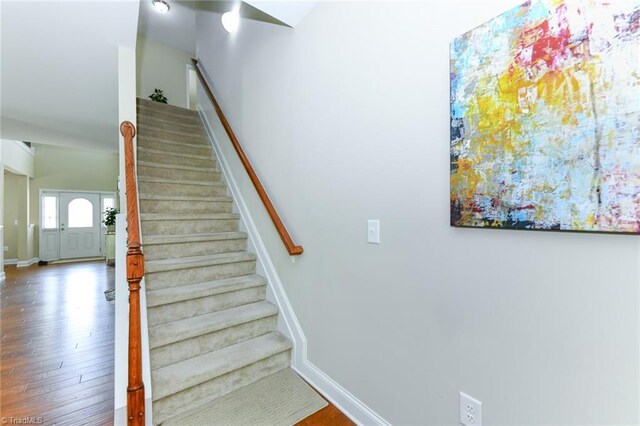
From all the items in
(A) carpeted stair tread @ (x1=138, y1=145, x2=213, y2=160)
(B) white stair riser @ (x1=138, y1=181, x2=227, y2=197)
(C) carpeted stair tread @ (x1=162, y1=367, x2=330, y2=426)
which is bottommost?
(C) carpeted stair tread @ (x1=162, y1=367, x2=330, y2=426)

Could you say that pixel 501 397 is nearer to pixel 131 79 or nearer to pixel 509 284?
pixel 509 284

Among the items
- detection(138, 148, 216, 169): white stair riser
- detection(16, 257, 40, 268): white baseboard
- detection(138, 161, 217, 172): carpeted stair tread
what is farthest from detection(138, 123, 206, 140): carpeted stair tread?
detection(16, 257, 40, 268): white baseboard

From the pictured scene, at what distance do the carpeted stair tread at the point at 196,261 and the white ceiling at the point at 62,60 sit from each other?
1.71 m

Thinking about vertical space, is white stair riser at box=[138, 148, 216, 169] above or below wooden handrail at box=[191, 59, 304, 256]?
above

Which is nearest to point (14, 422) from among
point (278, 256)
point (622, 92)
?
point (278, 256)

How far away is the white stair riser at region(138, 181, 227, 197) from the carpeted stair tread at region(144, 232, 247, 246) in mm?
661

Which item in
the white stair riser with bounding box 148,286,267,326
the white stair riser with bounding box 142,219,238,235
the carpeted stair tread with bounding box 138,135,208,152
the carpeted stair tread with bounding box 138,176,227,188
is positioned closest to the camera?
the white stair riser with bounding box 148,286,267,326

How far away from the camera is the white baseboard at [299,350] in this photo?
5.35 ft

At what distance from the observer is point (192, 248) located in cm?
254

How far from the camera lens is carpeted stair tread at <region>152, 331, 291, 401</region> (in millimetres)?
1633

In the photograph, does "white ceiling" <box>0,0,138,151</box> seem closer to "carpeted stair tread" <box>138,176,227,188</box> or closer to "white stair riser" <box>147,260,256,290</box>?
"carpeted stair tread" <box>138,176,227,188</box>

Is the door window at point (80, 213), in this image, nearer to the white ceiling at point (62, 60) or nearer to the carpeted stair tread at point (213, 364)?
the white ceiling at point (62, 60)

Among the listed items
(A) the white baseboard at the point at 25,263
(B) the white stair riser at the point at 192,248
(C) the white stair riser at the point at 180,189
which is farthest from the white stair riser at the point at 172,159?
(A) the white baseboard at the point at 25,263

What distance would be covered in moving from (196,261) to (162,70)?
14.9 feet
